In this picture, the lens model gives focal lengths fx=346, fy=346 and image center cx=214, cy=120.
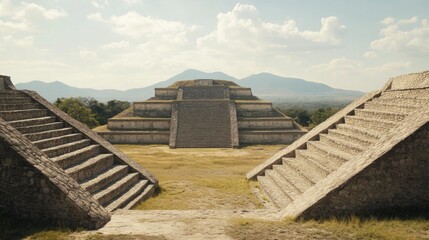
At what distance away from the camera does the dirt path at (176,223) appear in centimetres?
592

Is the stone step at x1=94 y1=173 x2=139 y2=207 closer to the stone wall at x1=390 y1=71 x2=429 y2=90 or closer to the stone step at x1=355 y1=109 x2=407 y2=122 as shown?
the stone step at x1=355 y1=109 x2=407 y2=122

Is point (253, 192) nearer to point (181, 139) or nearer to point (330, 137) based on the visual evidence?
point (330, 137)

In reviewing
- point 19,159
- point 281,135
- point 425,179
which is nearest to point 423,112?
point 425,179

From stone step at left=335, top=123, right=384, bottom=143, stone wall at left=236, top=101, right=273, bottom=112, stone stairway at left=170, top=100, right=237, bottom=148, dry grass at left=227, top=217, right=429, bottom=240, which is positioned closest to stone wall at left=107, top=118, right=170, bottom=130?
stone stairway at left=170, top=100, right=237, bottom=148

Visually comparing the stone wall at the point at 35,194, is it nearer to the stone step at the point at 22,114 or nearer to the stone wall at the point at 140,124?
the stone step at the point at 22,114

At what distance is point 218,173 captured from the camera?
14703 mm

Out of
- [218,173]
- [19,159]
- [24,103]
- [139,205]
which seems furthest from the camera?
[218,173]

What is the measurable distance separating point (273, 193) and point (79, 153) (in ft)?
18.1

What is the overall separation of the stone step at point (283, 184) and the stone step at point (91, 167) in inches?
205

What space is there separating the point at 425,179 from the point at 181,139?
67.5 ft

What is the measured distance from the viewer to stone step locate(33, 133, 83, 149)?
8.59 meters

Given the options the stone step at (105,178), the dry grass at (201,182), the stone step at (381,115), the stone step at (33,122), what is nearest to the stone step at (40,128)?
the stone step at (33,122)

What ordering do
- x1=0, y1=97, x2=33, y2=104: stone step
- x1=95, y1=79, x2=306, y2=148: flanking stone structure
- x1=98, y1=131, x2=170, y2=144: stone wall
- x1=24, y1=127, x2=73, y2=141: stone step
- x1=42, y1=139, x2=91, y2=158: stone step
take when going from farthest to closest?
1. x1=98, y1=131, x2=170, y2=144: stone wall
2. x1=95, y1=79, x2=306, y2=148: flanking stone structure
3. x1=0, y1=97, x2=33, y2=104: stone step
4. x1=24, y1=127, x2=73, y2=141: stone step
5. x1=42, y1=139, x2=91, y2=158: stone step

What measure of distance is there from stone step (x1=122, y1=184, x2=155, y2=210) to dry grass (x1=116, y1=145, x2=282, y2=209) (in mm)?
174
